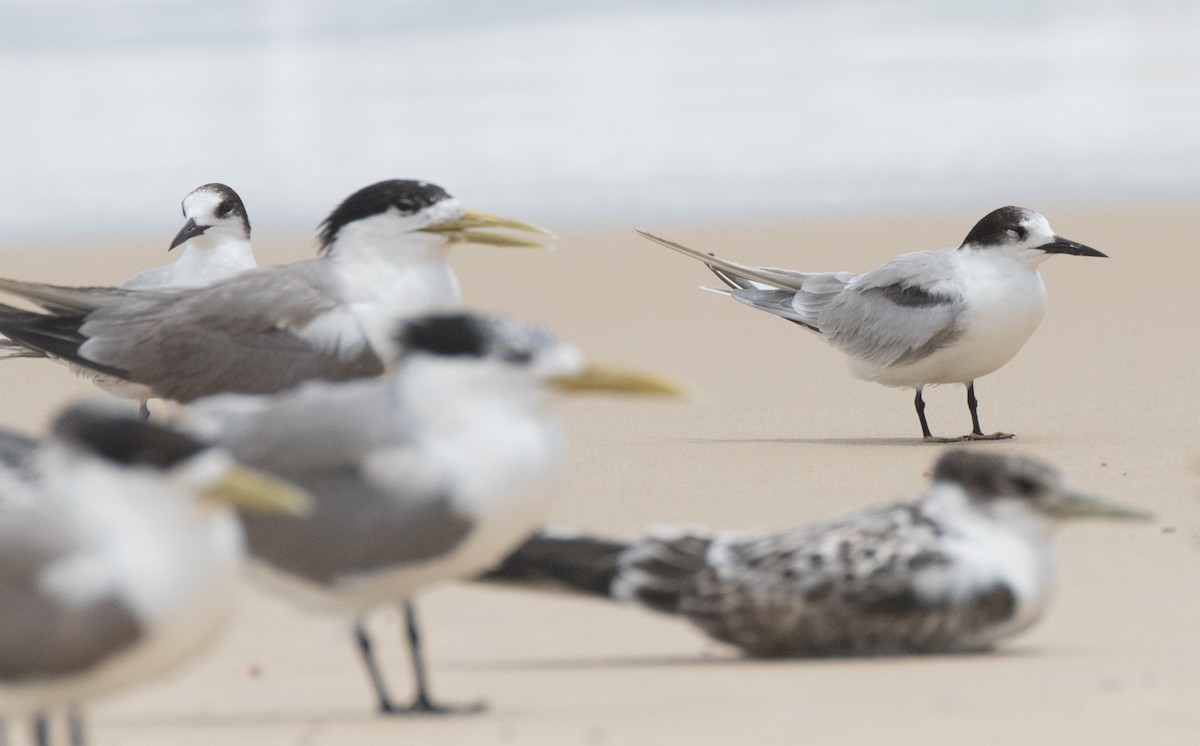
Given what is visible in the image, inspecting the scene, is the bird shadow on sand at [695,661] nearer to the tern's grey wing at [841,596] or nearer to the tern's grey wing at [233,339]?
the tern's grey wing at [841,596]

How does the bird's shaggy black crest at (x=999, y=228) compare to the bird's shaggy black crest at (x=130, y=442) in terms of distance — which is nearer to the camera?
the bird's shaggy black crest at (x=130, y=442)

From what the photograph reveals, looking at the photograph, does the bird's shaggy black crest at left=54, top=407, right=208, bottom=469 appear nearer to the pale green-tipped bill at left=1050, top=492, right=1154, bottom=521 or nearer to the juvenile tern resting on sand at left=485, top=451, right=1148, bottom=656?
the juvenile tern resting on sand at left=485, top=451, right=1148, bottom=656

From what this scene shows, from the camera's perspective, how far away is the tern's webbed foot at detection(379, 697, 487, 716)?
183 inches

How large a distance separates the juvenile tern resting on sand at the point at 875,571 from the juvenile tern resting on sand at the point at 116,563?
1.42 meters

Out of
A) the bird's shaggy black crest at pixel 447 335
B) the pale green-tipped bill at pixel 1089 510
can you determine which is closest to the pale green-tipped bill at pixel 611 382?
the bird's shaggy black crest at pixel 447 335

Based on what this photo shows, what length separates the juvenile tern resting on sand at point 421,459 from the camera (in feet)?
14.6

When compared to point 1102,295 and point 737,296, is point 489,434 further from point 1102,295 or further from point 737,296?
point 1102,295

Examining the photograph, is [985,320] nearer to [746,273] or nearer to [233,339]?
[746,273]

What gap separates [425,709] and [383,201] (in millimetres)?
3309

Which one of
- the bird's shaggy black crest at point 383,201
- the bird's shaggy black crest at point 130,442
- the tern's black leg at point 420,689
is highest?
the bird's shaggy black crest at point 130,442

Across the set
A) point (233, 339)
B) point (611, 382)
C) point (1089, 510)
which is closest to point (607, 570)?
point (611, 382)

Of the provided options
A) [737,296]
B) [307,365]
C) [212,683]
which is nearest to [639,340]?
[737,296]

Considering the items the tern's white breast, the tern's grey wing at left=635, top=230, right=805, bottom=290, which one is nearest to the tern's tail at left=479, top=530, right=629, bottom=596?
the tern's white breast

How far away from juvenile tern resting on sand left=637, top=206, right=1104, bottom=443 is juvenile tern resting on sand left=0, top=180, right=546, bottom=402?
118 inches
